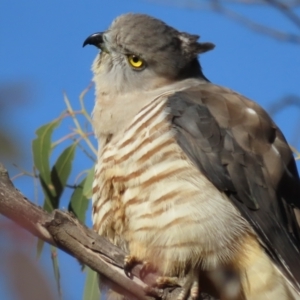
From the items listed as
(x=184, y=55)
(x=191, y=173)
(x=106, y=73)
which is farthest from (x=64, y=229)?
(x=184, y=55)

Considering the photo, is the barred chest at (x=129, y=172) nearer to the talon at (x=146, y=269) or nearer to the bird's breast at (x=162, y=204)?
the bird's breast at (x=162, y=204)

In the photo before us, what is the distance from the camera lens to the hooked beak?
3.81 meters

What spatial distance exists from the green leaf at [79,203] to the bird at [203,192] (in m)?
0.72

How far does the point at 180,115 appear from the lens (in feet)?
10.1

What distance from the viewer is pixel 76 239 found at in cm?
230

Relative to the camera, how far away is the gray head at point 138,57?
3801 mm

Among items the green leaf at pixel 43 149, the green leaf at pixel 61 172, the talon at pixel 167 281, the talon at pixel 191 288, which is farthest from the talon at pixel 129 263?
the green leaf at pixel 43 149

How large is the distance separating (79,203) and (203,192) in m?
1.50

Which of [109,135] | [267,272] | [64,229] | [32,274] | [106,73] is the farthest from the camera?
[106,73]

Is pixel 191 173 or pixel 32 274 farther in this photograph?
pixel 191 173

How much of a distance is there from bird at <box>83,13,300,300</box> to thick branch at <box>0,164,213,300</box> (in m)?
0.14

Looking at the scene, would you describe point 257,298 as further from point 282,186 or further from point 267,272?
point 282,186

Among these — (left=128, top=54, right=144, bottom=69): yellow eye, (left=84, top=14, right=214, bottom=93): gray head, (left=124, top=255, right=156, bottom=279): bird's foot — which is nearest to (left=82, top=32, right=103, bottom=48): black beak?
(left=84, top=14, right=214, bottom=93): gray head

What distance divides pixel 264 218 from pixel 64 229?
1048 mm
